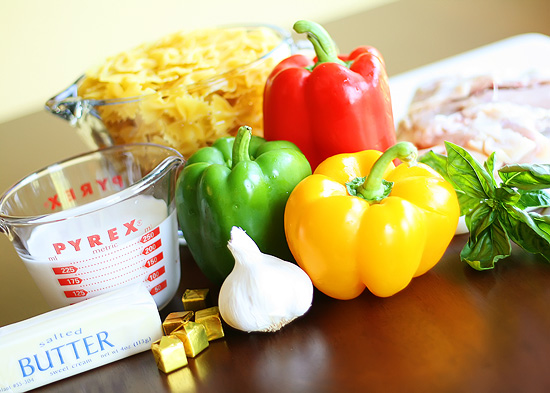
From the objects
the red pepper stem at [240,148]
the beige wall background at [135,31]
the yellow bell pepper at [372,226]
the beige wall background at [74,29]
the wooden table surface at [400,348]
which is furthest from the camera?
the beige wall background at [74,29]

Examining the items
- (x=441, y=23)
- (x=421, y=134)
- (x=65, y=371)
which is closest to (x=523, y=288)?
(x=421, y=134)

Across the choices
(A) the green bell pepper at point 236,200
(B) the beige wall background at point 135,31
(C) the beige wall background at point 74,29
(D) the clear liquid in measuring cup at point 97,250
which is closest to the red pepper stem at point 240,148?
(A) the green bell pepper at point 236,200

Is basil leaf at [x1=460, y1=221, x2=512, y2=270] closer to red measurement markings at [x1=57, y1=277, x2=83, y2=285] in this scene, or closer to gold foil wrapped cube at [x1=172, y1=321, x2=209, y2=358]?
gold foil wrapped cube at [x1=172, y1=321, x2=209, y2=358]

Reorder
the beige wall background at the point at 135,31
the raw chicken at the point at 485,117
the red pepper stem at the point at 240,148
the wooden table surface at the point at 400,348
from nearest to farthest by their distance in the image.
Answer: the wooden table surface at the point at 400,348 → the red pepper stem at the point at 240,148 → the raw chicken at the point at 485,117 → the beige wall background at the point at 135,31

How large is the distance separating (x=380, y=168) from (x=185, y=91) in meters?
0.38

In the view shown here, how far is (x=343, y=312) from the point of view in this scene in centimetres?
80

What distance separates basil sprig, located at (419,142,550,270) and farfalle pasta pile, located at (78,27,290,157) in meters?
0.37

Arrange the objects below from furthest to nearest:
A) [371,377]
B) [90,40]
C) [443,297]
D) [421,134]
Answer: [90,40] → [421,134] → [443,297] → [371,377]

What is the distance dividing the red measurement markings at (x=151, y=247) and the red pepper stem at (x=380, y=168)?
27 cm

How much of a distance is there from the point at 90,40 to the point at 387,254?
2.30 meters

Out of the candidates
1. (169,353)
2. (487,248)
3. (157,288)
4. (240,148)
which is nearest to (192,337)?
(169,353)

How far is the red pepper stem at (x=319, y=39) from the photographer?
37.8 inches

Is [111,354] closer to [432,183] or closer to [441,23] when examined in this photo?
[432,183]

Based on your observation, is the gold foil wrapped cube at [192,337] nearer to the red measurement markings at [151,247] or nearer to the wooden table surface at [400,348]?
the wooden table surface at [400,348]
